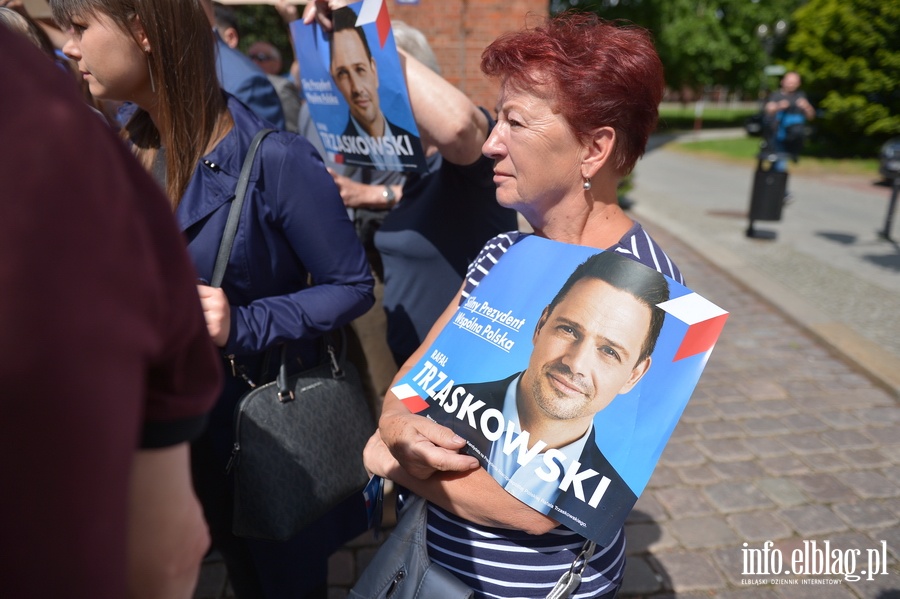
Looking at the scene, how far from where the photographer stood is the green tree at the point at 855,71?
18.5 m

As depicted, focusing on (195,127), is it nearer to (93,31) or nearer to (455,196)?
(93,31)

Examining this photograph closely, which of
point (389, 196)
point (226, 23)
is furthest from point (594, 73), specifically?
point (226, 23)

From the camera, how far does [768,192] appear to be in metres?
7.96

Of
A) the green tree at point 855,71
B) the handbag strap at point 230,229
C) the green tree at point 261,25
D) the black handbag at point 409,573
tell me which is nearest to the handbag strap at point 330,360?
the handbag strap at point 230,229

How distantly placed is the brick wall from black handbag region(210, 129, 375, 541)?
15.0ft

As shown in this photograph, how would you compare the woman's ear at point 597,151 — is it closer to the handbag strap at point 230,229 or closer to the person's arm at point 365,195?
the handbag strap at point 230,229

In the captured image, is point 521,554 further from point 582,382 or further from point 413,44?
point 413,44

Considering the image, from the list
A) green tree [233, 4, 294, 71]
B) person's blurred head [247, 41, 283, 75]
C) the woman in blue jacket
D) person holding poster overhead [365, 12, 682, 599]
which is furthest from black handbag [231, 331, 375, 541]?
green tree [233, 4, 294, 71]

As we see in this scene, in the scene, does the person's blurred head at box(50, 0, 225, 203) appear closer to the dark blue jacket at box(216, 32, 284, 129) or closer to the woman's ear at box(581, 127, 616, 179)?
the woman's ear at box(581, 127, 616, 179)

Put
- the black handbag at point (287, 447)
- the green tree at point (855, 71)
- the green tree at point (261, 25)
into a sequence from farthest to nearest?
the green tree at point (855, 71)
the green tree at point (261, 25)
the black handbag at point (287, 447)

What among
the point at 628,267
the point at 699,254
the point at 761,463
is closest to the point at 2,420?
the point at 628,267

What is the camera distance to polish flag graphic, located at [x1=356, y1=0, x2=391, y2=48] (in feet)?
5.74

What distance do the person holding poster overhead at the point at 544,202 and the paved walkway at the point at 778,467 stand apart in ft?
4.97

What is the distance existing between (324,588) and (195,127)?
1.43 m
